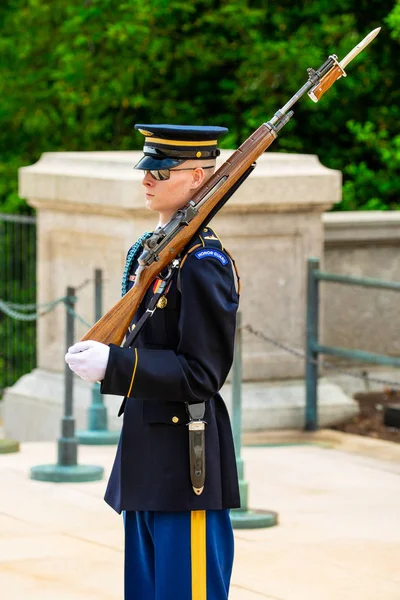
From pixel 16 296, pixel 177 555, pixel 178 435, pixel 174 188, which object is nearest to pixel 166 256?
pixel 174 188

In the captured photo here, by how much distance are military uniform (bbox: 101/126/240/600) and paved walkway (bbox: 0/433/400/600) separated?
140cm

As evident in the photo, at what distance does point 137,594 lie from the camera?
4.26 metres

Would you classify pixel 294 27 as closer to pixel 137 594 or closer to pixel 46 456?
pixel 46 456

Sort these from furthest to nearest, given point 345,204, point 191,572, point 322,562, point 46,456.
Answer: point 345,204
point 46,456
point 322,562
point 191,572

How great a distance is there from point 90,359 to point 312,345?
5.47m

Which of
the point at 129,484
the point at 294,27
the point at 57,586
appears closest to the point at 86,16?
the point at 294,27

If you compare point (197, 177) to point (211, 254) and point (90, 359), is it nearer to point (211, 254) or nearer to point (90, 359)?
point (211, 254)

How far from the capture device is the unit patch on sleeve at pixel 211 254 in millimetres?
4070

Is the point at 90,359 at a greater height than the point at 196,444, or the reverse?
the point at 90,359

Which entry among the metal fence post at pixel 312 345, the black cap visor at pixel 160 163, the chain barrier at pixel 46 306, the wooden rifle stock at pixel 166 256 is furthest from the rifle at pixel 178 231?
the metal fence post at pixel 312 345

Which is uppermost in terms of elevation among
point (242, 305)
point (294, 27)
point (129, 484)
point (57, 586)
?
point (294, 27)

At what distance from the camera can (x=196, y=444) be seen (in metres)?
4.12

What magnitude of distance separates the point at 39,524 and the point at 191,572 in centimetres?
271

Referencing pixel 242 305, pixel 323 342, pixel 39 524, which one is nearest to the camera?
pixel 39 524
